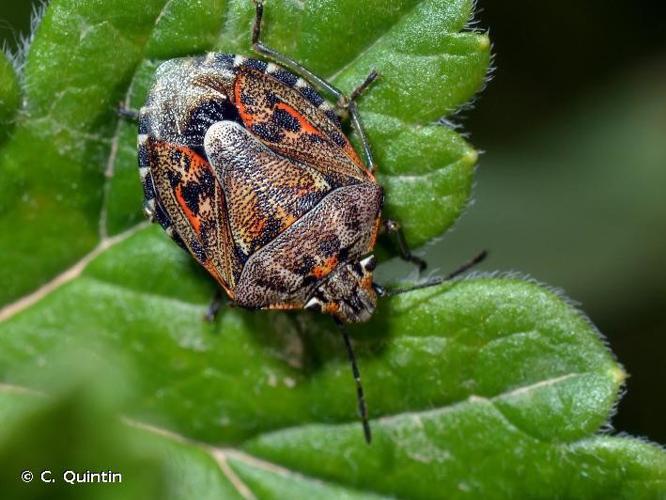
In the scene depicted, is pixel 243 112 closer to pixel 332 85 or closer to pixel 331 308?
pixel 332 85

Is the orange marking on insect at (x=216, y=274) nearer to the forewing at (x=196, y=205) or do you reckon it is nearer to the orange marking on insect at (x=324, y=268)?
the forewing at (x=196, y=205)

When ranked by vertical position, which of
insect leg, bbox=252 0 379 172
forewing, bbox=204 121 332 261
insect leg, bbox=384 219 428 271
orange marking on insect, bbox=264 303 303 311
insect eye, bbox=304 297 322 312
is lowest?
orange marking on insect, bbox=264 303 303 311

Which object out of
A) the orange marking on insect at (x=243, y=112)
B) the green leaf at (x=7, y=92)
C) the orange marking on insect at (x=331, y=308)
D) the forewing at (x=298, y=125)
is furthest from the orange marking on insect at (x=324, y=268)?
the green leaf at (x=7, y=92)

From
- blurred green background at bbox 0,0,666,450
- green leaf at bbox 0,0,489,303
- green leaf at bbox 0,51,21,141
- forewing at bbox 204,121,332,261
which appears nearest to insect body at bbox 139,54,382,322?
forewing at bbox 204,121,332,261

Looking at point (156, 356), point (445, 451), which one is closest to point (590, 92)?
point (445, 451)

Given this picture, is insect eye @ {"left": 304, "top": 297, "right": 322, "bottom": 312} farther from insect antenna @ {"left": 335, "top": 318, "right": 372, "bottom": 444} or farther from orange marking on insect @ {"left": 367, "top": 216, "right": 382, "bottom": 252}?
orange marking on insect @ {"left": 367, "top": 216, "right": 382, "bottom": 252}

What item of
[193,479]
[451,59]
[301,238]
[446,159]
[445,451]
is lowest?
[193,479]

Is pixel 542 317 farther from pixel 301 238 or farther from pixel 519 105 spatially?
pixel 519 105
